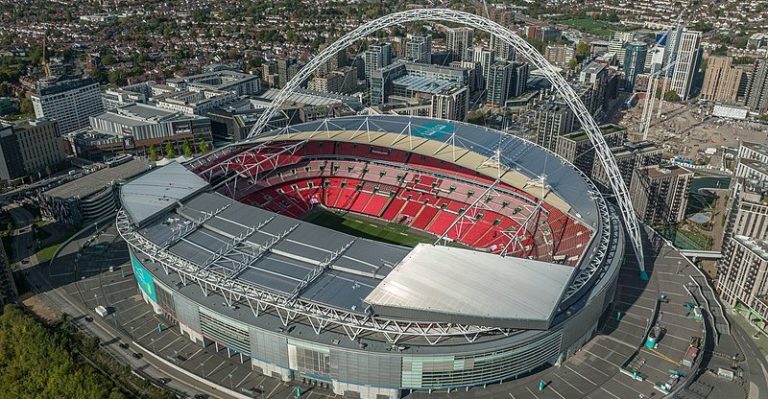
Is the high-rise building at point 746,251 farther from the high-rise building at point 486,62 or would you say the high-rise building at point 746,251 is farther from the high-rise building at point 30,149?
the high-rise building at point 30,149

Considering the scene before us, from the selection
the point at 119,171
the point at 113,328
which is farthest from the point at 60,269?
the point at 119,171

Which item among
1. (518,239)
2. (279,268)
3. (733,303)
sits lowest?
(733,303)

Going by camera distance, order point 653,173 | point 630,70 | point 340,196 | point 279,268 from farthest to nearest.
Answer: point 630,70, point 340,196, point 653,173, point 279,268

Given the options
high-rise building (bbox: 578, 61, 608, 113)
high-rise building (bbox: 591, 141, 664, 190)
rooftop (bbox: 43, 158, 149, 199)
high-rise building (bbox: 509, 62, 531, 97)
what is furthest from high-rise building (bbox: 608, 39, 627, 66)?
rooftop (bbox: 43, 158, 149, 199)

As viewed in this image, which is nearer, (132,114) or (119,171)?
(119,171)

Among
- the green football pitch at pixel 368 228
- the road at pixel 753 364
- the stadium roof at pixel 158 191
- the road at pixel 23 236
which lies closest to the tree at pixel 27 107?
the road at pixel 23 236

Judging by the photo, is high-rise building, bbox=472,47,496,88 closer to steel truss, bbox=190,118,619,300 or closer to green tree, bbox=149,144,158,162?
steel truss, bbox=190,118,619,300

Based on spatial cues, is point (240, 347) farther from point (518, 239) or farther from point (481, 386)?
point (518, 239)
